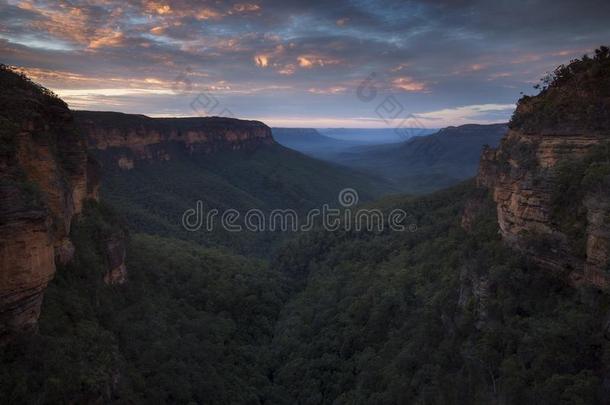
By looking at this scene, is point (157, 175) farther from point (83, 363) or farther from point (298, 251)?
point (83, 363)

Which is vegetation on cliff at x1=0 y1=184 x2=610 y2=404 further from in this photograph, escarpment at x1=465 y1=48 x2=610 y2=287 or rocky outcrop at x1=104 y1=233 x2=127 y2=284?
escarpment at x1=465 y1=48 x2=610 y2=287

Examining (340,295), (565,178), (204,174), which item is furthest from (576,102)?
(204,174)

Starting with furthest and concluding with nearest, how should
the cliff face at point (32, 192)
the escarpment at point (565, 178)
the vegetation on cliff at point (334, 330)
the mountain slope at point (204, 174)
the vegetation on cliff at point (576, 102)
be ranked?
the mountain slope at point (204, 174) < the vegetation on cliff at point (576, 102) < the escarpment at point (565, 178) < the vegetation on cliff at point (334, 330) < the cliff face at point (32, 192)

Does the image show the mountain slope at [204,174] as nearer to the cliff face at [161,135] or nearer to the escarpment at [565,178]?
the cliff face at [161,135]

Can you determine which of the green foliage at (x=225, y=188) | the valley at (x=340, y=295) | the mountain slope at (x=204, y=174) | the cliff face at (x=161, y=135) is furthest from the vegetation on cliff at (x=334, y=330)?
the cliff face at (x=161, y=135)

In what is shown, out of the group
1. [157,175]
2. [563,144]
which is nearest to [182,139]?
[157,175]

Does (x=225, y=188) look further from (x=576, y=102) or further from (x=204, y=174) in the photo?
(x=576, y=102)
